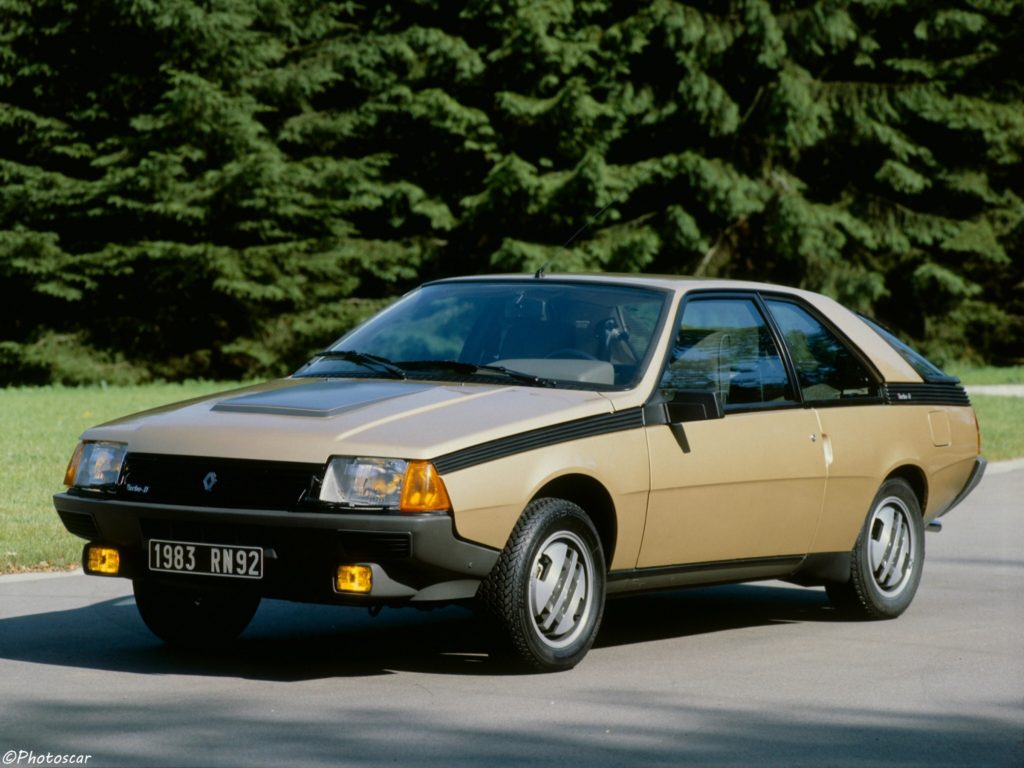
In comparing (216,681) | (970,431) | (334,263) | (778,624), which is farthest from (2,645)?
(334,263)

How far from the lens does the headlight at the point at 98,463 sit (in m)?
6.70

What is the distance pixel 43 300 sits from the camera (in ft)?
119

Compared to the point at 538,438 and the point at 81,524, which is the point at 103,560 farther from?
the point at 538,438

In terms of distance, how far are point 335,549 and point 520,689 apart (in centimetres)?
85

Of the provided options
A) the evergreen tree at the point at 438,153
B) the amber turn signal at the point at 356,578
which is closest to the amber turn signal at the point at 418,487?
the amber turn signal at the point at 356,578

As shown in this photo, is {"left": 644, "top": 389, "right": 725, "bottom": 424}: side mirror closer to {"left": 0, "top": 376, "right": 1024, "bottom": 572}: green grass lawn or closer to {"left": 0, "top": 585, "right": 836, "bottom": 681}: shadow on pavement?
{"left": 0, "top": 585, "right": 836, "bottom": 681}: shadow on pavement

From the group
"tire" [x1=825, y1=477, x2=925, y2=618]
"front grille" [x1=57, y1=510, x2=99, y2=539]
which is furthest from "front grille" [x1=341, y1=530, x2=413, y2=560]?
"tire" [x1=825, y1=477, x2=925, y2=618]

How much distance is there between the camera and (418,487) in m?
6.12

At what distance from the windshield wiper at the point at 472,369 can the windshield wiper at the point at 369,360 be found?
65mm

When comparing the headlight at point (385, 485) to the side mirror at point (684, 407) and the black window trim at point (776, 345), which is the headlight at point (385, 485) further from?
the black window trim at point (776, 345)

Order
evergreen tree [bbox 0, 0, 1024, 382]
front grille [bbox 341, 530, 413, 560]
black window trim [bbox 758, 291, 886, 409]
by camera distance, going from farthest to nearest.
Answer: evergreen tree [bbox 0, 0, 1024, 382], black window trim [bbox 758, 291, 886, 409], front grille [bbox 341, 530, 413, 560]

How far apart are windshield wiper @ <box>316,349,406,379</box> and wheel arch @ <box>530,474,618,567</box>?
2.96 feet

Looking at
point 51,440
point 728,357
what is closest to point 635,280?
point 728,357

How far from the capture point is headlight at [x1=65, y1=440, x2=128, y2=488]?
670 cm
